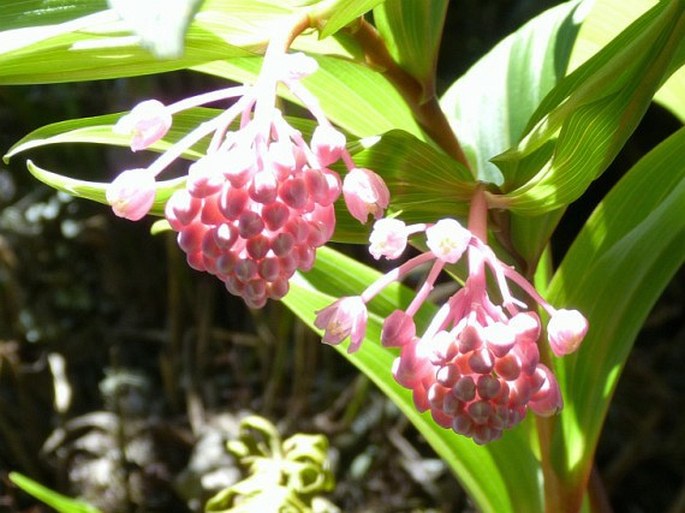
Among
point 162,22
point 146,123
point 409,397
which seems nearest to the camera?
point 162,22

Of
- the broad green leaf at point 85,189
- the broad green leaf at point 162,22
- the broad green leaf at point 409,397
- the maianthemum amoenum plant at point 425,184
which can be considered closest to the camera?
the broad green leaf at point 162,22

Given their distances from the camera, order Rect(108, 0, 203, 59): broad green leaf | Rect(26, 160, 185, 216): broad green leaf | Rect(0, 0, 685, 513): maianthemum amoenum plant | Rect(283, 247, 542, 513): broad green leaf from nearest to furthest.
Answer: Rect(108, 0, 203, 59): broad green leaf
Rect(0, 0, 685, 513): maianthemum amoenum plant
Rect(26, 160, 185, 216): broad green leaf
Rect(283, 247, 542, 513): broad green leaf

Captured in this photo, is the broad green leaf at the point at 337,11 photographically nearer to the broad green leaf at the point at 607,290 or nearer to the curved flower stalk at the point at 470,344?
the curved flower stalk at the point at 470,344

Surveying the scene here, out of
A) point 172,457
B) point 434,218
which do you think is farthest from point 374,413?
point 434,218

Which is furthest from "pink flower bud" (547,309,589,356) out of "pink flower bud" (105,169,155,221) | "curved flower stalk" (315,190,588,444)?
"pink flower bud" (105,169,155,221)

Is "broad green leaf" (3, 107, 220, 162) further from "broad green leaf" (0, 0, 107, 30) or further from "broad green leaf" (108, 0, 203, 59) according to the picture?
"broad green leaf" (108, 0, 203, 59)

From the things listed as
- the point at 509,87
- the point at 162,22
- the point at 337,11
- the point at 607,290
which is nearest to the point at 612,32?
the point at 509,87

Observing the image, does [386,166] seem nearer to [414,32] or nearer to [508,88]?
[414,32]

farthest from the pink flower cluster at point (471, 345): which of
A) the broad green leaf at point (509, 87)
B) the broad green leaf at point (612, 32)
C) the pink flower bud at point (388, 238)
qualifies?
the broad green leaf at point (612, 32)
